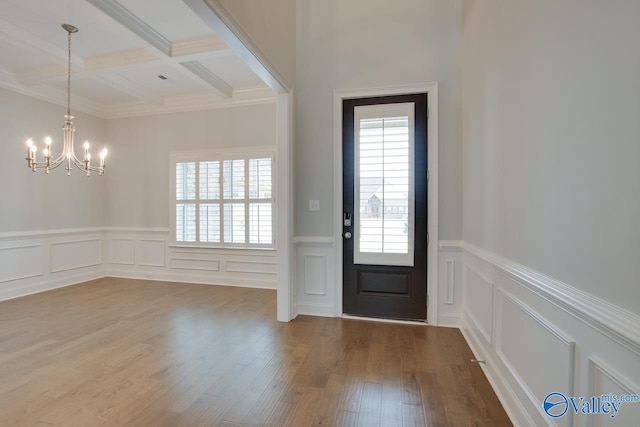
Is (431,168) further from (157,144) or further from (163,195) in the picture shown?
(157,144)

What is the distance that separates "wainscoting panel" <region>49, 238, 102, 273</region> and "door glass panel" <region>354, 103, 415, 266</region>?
15.9 ft

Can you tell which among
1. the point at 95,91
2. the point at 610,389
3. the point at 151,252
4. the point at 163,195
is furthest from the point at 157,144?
the point at 610,389

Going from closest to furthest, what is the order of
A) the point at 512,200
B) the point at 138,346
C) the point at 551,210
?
the point at 551,210 < the point at 512,200 < the point at 138,346

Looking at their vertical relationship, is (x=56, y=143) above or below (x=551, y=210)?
above

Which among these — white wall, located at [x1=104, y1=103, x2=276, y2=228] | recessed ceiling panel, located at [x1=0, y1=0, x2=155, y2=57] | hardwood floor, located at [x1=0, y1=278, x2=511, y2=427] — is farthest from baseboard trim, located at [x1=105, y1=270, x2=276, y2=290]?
recessed ceiling panel, located at [x1=0, y1=0, x2=155, y2=57]

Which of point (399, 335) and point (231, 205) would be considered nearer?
point (399, 335)

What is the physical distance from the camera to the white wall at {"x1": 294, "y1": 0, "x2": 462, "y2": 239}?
118 inches

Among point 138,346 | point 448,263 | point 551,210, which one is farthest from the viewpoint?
point 448,263

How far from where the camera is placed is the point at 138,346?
102 inches

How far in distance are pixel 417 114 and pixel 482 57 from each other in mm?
802

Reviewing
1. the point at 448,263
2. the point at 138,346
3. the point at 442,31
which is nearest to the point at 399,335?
the point at 448,263

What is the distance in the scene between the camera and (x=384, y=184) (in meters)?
3.11

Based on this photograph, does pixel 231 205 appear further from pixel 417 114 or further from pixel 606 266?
pixel 606 266

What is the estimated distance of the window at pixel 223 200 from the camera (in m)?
4.52
